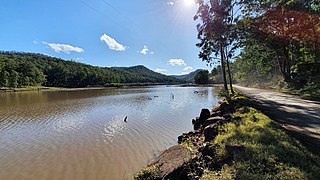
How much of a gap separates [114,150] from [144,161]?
2.24m

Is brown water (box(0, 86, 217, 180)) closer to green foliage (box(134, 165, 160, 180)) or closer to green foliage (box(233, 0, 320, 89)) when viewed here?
green foliage (box(134, 165, 160, 180))

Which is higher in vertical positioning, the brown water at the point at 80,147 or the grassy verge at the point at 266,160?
the grassy verge at the point at 266,160

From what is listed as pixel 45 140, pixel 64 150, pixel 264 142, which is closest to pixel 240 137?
pixel 264 142

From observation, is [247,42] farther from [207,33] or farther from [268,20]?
[207,33]

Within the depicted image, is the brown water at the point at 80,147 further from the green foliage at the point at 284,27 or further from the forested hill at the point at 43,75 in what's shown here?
the forested hill at the point at 43,75

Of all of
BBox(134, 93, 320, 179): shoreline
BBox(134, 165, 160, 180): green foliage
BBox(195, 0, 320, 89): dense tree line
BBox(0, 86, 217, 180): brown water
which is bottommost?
BBox(0, 86, 217, 180): brown water

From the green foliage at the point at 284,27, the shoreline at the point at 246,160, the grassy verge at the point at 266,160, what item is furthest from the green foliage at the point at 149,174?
the green foliage at the point at 284,27


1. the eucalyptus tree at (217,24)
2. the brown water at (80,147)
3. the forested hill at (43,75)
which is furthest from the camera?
the forested hill at (43,75)

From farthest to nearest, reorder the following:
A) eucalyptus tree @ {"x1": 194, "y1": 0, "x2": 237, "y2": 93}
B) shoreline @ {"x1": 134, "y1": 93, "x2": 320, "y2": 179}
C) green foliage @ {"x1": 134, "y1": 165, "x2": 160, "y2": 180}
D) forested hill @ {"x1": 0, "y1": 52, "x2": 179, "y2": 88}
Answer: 1. forested hill @ {"x1": 0, "y1": 52, "x2": 179, "y2": 88}
2. eucalyptus tree @ {"x1": 194, "y1": 0, "x2": 237, "y2": 93}
3. green foliage @ {"x1": 134, "y1": 165, "x2": 160, "y2": 180}
4. shoreline @ {"x1": 134, "y1": 93, "x2": 320, "y2": 179}

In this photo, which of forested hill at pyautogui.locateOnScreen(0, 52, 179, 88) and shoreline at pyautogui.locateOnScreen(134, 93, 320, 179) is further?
forested hill at pyautogui.locateOnScreen(0, 52, 179, 88)

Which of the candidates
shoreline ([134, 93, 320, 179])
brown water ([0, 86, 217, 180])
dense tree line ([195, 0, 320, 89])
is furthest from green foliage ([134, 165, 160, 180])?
dense tree line ([195, 0, 320, 89])

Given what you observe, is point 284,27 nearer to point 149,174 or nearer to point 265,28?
point 265,28

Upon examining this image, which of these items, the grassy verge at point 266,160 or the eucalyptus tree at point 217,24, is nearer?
the grassy verge at point 266,160

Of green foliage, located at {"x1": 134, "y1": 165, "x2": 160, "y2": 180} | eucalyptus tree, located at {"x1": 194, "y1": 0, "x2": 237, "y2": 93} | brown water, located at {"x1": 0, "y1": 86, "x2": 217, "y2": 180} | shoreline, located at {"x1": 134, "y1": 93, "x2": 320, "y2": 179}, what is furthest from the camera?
eucalyptus tree, located at {"x1": 194, "y1": 0, "x2": 237, "y2": 93}
